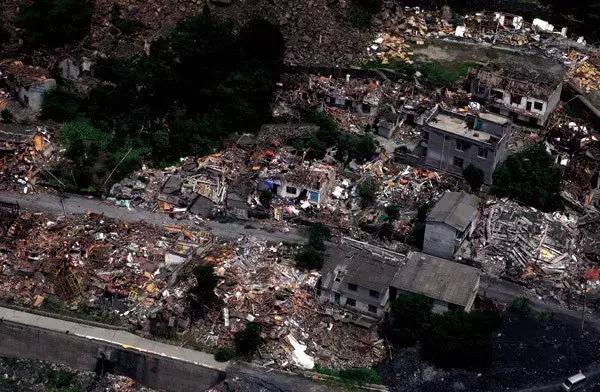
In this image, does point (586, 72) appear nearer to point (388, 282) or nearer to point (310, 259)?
point (388, 282)

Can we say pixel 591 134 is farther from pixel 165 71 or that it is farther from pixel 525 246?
pixel 165 71

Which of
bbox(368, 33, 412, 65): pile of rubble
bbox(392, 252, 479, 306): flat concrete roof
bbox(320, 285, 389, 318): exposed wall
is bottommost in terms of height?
bbox(320, 285, 389, 318): exposed wall

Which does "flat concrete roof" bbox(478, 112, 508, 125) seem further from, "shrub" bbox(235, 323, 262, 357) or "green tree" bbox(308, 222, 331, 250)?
"shrub" bbox(235, 323, 262, 357)

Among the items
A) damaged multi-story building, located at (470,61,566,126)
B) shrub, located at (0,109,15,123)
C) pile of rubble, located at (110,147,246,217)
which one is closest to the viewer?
pile of rubble, located at (110,147,246,217)

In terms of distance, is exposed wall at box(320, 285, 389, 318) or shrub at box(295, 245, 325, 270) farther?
shrub at box(295, 245, 325, 270)

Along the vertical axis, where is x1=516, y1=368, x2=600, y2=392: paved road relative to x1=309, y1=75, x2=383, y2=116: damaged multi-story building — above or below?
below

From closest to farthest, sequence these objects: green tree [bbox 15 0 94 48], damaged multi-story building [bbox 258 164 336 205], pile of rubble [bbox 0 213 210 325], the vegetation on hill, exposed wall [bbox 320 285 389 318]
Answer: exposed wall [bbox 320 285 389 318] → pile of rubble [bbox 0 213 210 325] → damaged multi-story building [bbox 258 164 336 205] → the vegetation on hill → green tree [bbox 15 0 94 48]

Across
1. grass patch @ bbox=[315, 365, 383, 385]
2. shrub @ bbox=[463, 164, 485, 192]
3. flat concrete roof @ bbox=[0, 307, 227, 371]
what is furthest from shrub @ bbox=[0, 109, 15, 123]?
shrub @ bbox=[463, 164, 485, 192]

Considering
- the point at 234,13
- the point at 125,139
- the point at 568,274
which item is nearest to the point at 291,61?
the point at 234,13
